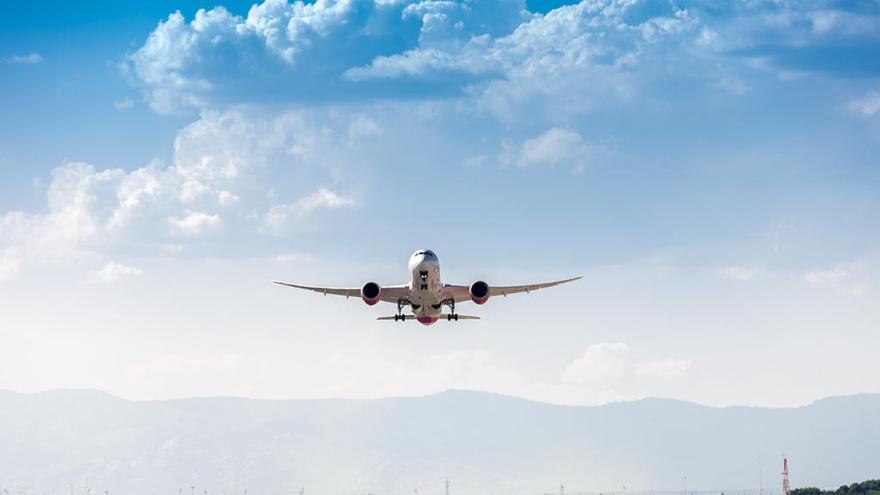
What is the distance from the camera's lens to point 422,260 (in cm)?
12638

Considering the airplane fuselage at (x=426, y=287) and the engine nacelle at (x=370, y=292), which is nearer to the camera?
the airplane fuselage at (x=426, y=287)

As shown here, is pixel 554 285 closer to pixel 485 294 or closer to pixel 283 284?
pixel 485 294

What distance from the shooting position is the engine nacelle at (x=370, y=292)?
136 meters

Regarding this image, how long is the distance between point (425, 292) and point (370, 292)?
6.91 meters

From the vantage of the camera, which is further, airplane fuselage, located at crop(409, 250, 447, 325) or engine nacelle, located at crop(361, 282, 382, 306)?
engine nacelle, located at crop(361, 282, 382, 306)

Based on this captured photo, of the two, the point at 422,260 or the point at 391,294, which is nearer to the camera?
the point at 422,260

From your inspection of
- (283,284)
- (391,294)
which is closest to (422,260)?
(391,294)

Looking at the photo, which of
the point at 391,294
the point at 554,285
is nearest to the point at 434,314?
the point at 391,294

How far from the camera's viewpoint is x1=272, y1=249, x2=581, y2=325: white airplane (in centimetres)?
12756

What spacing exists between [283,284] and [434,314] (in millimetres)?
16021

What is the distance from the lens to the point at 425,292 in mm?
131625

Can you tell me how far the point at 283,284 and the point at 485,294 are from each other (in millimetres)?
20989

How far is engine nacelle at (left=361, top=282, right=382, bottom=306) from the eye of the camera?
13575cm

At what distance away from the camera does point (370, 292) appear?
446 ft
